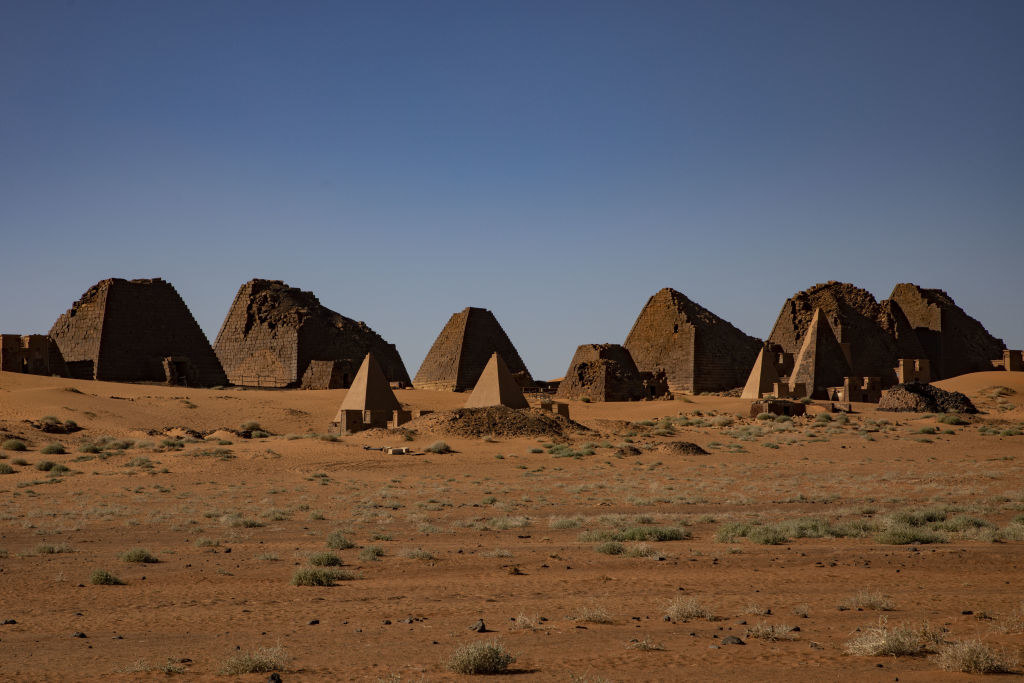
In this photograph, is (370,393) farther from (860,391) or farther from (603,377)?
(860,391)

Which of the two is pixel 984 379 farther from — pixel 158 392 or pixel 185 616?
pixel 185 616

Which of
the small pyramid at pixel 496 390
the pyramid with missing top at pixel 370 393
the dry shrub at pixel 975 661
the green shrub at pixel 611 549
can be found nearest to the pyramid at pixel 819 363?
the small pyramid at pixel 496 390

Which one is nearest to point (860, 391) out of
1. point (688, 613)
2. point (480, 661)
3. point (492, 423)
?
point (492, 423)

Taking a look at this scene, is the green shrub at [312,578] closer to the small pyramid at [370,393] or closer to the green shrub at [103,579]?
the green shrub at [103,579]

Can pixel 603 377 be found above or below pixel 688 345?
below

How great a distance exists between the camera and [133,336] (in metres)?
46.5

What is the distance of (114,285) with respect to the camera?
46062 mm

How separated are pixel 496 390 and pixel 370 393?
4.22m

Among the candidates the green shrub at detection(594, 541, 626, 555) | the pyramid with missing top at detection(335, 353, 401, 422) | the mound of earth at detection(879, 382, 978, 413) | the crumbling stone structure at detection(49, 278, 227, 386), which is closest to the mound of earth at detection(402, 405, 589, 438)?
the pyramid with missing top at detection(335, 353, 401, 422)

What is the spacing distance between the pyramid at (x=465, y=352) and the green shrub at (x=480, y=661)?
4813cm

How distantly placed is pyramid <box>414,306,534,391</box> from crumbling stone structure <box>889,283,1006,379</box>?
106ft

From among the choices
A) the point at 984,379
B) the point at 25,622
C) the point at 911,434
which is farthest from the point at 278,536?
the point at 984,379

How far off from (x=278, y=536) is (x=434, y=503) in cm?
418

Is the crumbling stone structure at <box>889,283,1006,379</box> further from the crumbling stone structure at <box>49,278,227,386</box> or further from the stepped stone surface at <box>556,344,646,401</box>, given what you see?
the crumbling stone structure at <box>49,278,227,386</box>
